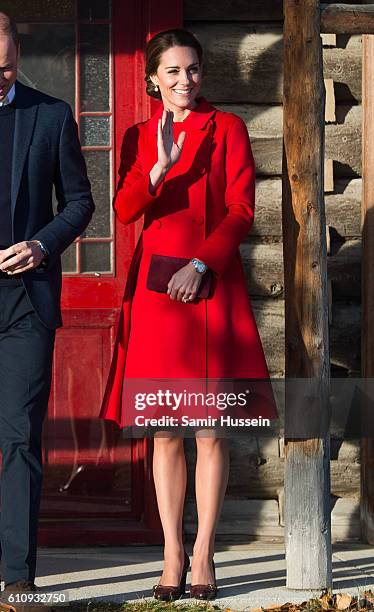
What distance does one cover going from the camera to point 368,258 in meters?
6.05

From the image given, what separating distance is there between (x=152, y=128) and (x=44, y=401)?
119 centimetres

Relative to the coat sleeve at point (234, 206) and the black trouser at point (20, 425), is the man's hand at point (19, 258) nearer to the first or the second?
the black trouser at point (20, 425)

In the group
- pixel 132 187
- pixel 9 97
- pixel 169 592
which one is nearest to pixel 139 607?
pixel 169 592

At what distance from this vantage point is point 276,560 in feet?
18.8

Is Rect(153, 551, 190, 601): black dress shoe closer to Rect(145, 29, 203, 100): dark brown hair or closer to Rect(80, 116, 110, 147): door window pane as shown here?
Rect(145, 29, 203, 100): dark brown hair

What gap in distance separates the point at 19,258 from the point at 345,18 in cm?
164

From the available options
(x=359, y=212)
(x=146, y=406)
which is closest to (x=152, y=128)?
(x=146, y=406)

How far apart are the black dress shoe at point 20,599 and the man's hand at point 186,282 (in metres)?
1.20

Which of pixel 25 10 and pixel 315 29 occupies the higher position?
pixel 25 10

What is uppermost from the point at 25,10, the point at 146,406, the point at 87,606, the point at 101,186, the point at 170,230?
the point at 25,10

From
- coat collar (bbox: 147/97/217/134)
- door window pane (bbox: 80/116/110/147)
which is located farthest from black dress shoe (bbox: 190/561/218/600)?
door window pane (bbox: 80/116/110/147)

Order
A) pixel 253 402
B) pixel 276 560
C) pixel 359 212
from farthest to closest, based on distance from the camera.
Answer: pixel 359 212 → pixel 276 560 → pixel 253 402

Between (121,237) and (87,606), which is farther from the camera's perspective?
(121,237)

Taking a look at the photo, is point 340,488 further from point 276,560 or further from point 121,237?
point 121,237
